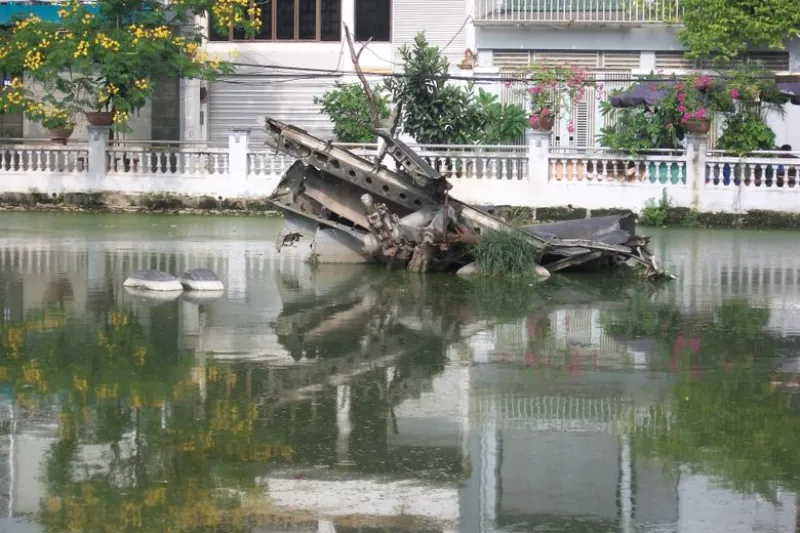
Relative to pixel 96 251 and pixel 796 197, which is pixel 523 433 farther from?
pixel 796 197

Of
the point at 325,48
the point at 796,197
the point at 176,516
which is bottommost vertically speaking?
the point at 176,516

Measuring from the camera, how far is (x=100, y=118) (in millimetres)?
27094

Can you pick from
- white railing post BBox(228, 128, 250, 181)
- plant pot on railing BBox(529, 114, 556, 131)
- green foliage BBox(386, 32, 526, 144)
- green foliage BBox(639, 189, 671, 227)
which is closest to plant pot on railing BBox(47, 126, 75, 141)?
white railing post BBox(228, 128, 250, 181)

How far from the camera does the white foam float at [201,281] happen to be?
15648 mm

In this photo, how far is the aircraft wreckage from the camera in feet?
57.1

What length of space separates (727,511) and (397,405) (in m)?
3.15

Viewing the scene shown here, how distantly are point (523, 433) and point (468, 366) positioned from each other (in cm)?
240

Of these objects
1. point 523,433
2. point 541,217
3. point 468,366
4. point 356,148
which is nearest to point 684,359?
point 468,366

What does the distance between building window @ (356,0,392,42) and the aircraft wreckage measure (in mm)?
15036

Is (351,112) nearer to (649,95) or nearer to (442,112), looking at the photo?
(442,112)

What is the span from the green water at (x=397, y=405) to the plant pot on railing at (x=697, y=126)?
28.8ft

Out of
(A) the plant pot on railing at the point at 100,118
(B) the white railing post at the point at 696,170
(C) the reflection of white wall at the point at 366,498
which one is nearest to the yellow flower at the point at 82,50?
(A) the plant pot on railing at the point at 100,118

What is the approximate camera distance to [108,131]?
2734 centimetres

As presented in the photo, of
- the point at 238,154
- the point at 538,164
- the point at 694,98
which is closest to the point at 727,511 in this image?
the point at 538,164
